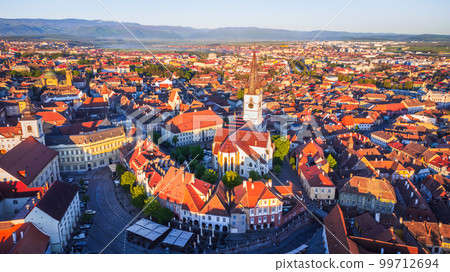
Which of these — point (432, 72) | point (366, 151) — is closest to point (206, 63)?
point (432, 72)

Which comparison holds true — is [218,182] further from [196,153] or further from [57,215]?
[57,215]

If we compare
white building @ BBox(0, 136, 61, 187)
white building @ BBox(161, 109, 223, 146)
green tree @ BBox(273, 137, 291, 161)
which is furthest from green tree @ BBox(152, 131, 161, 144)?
green tree @ BBox(273, 137, 291, 161)

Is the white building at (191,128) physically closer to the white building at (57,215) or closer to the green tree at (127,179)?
the green tree at (127,179)

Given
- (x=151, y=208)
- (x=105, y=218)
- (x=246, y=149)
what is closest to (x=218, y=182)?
(x=151, y=208)

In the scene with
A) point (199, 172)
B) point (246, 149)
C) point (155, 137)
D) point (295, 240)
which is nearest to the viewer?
point (295, 240)

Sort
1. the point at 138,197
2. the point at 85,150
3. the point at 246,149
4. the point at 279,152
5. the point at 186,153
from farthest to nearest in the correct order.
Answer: the point at 279,152 → the point at 186,153 → the point at 85,150 → the point at 246,149 → the point at 138,197

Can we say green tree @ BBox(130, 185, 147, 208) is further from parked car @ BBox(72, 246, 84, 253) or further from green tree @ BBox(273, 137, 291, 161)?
green tree @ BBox(273, 137, 291, 161)

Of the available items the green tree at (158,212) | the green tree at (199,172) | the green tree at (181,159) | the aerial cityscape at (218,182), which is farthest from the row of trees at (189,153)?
the green tree at (158,212)
